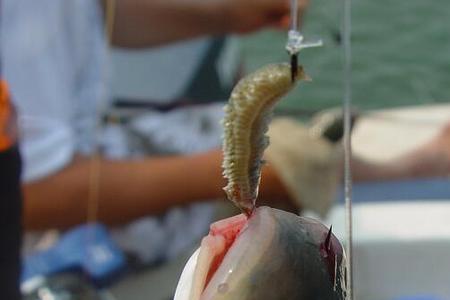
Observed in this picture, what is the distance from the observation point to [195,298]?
2.44 feet

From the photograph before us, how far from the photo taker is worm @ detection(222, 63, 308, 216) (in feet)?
2.28

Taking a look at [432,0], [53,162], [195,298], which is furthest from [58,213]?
[432,0]

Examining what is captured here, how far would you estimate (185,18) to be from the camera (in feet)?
Answer: 7.55

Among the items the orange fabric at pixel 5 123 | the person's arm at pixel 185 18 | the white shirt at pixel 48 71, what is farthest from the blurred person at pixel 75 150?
the orange fabric at pixel 5 123

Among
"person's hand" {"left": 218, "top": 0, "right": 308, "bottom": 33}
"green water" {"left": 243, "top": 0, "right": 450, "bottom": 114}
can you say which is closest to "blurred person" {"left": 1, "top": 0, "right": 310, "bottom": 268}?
"person's hand" {"left": 218, "top": 0, "right": 308, "bottom": 33}

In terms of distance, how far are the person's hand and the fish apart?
5.03ft

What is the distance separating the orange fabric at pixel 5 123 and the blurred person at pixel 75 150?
1.71 feet

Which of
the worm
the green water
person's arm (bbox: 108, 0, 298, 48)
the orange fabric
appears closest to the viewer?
the worm

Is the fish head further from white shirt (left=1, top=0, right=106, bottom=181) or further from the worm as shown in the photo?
white shirt (left=1, top=0, right=106, bottom=181)

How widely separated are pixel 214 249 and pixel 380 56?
3.13 metres

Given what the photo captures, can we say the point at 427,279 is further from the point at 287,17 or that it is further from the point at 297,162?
the point at 287,17

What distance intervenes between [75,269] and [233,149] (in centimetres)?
123

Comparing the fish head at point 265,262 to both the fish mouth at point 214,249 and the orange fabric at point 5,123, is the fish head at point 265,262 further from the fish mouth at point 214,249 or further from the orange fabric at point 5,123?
the orange fabric at point 5,123

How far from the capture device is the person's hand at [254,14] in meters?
2.29
